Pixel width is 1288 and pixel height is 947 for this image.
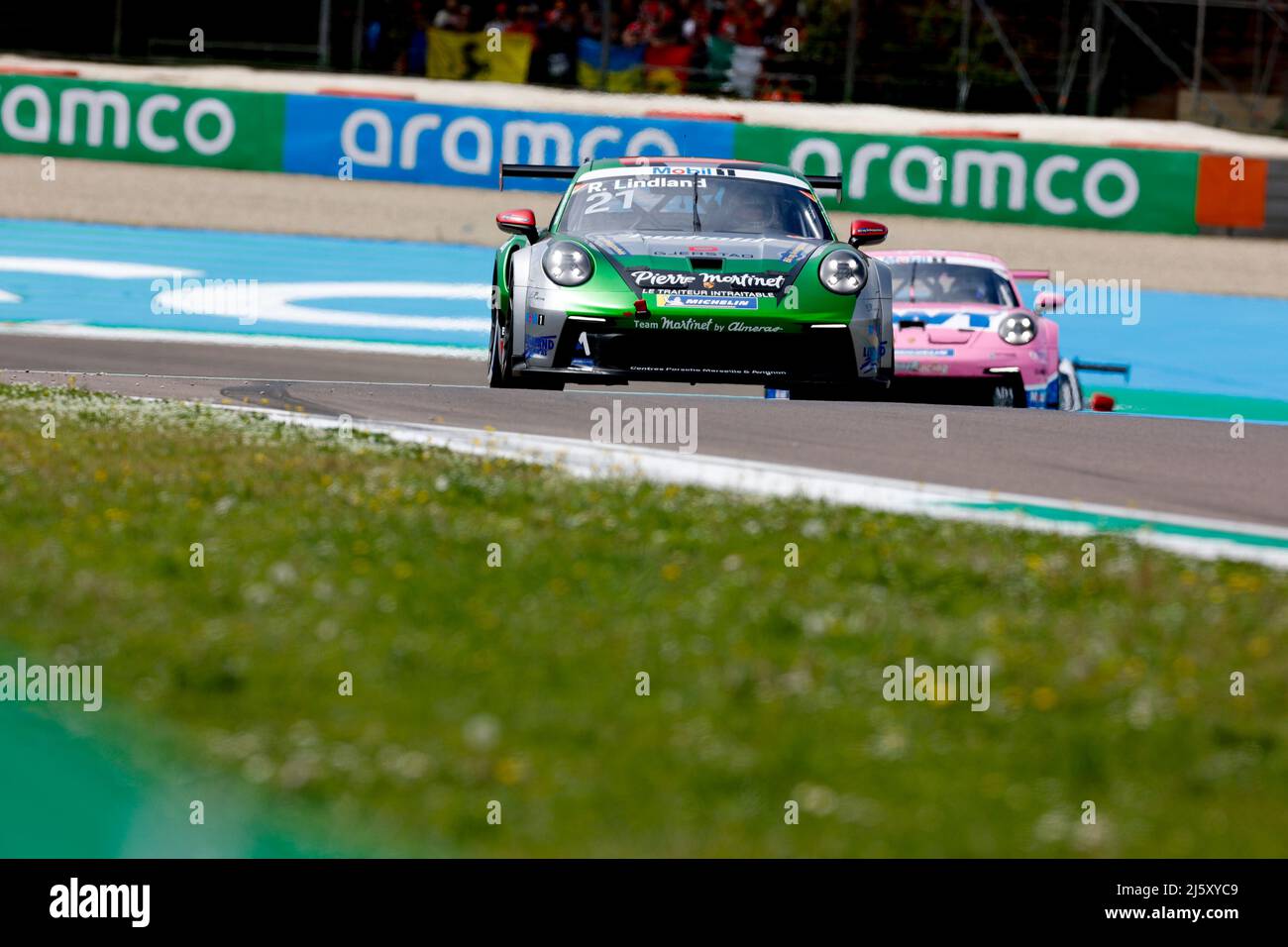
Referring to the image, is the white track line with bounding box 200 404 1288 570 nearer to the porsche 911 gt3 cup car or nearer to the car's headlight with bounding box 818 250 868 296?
the porsche 911 gt3 cup car

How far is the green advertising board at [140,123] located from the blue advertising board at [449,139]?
0.37m

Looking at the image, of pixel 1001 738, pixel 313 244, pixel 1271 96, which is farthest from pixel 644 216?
pixel 1271 96

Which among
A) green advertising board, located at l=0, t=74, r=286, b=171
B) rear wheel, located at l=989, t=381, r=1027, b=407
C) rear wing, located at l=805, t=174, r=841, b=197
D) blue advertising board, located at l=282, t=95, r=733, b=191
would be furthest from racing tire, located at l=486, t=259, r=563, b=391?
green advertising board, located at l=0, t=74, r=286, b=171

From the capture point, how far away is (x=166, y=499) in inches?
283

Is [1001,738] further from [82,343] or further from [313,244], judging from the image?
[313,244]

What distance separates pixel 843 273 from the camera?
10.1 meters

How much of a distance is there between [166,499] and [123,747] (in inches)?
107

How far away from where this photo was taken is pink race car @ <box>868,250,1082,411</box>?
12.9 metres

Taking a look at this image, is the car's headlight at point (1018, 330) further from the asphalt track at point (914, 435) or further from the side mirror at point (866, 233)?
the side mirror at point (866, 233)

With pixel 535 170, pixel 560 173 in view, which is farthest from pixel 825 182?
pixel 535 170

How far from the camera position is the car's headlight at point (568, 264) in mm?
10008

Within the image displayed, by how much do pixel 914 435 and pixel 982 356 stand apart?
368 centimetres

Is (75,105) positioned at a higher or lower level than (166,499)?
higher

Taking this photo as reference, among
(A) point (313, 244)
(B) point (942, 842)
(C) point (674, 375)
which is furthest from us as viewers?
(A) point (313, 244)
